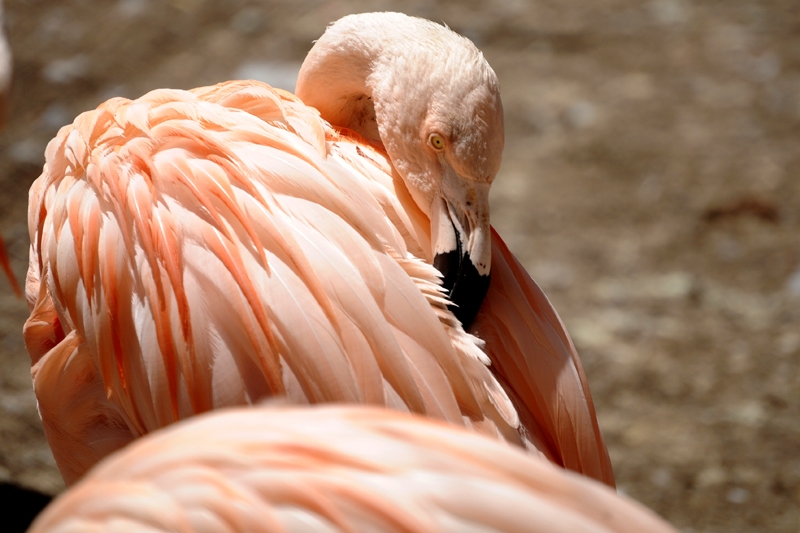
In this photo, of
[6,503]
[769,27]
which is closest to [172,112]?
[6,503]

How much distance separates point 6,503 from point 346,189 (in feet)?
5.51

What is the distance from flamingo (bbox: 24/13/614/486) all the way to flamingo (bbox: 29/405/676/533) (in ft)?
1.29

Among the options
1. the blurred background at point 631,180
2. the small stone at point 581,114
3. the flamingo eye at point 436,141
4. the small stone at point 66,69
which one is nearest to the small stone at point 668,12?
the blurred background at point 631,180

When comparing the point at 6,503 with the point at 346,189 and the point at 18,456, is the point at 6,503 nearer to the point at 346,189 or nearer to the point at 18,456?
the point at 18,456

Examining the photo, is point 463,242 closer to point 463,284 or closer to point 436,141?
point 463,284

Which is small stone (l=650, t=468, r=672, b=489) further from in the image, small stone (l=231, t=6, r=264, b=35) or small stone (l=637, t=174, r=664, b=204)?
small stone (l=231, t=6, r=264, b=35)

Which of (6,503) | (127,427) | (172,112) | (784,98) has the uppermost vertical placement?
(172,112)

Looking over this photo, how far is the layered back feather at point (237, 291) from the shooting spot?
1406 millimetres

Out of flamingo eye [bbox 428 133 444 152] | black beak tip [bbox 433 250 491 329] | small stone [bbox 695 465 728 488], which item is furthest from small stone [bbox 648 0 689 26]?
black beak tip [bbox 433 250 491 329]

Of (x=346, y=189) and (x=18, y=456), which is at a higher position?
(x=346, y=189)

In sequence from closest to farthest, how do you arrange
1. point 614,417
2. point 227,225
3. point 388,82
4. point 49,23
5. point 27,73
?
point 227,225 < point 388,82 < point 614,417 < point 27,73 < point 49,23

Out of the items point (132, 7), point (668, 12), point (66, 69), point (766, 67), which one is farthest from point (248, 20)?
point (766, 67)

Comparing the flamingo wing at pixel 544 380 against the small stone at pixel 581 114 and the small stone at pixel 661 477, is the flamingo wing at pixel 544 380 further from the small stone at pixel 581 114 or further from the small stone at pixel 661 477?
the small stone at pixel 581 114

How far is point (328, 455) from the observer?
3.14 feet
